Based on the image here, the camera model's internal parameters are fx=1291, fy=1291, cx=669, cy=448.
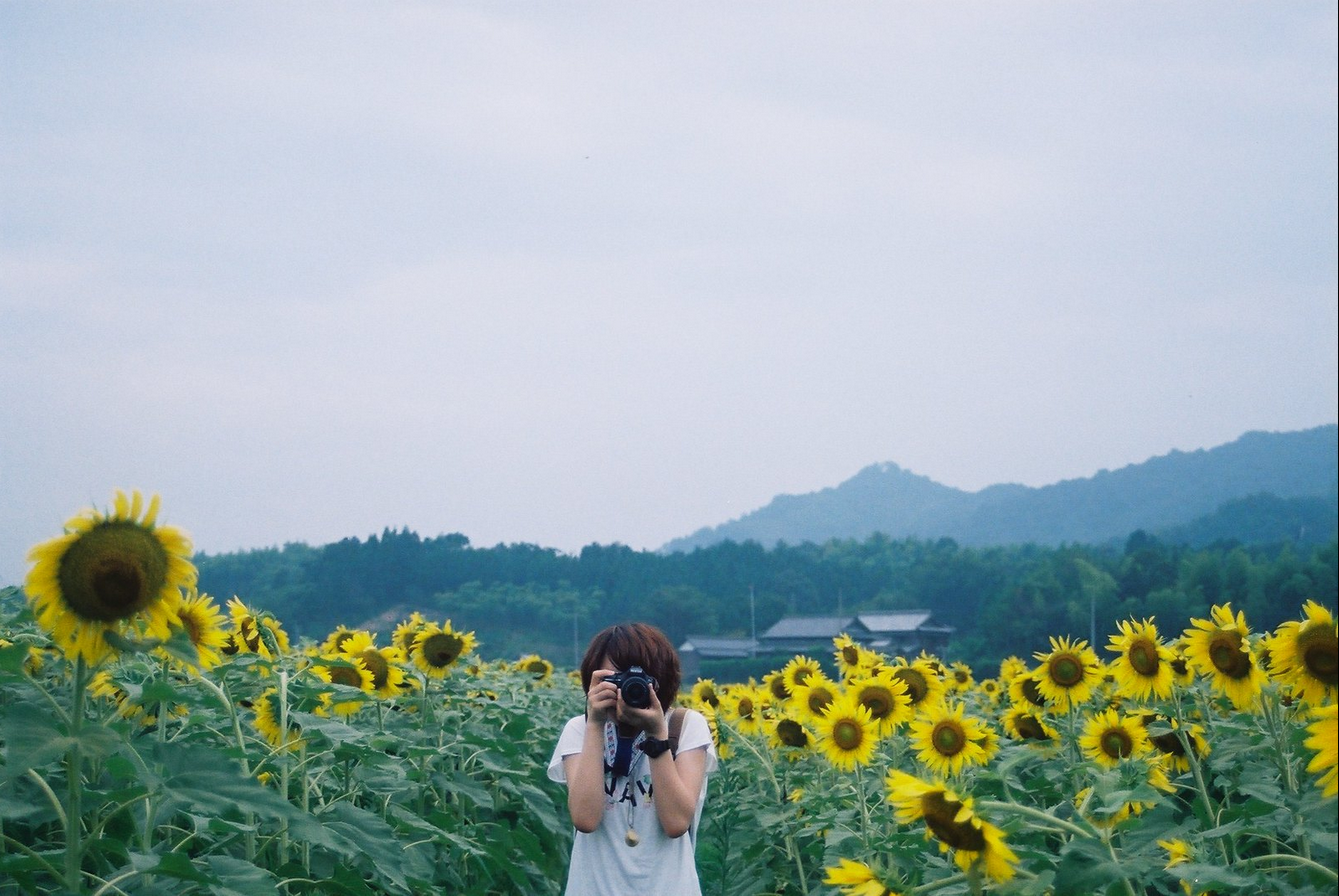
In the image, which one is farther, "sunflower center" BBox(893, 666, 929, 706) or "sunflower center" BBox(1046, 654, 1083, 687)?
"sunflower center" BBox(1046, 654, 1083, 687)

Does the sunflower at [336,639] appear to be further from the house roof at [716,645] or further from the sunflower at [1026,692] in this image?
the house roof at [716,645]

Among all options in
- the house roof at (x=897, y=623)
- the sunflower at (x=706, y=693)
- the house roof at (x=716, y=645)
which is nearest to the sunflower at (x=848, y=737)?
the sunflower at (x=706, y=693)

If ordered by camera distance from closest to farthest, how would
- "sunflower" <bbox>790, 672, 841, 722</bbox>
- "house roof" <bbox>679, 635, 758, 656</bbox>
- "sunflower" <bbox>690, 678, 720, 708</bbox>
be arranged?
"sunflower" <bbox>790, 672, 841, 722</bbox> < "sunflower" <bbox>690, 678, 720, 708</bbox> < "house roof" <bbox>679, 635, 758, 656</bbox>

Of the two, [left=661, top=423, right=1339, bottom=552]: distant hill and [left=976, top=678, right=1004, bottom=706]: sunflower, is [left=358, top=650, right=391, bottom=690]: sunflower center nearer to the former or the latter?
[left=976, top=678, right=1004, bottom=706]: sunflower

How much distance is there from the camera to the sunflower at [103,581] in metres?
2.55

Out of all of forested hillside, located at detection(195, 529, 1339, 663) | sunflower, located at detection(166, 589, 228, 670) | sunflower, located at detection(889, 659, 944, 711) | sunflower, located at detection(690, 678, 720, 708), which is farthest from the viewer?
forested hillside, located at detection(195, 529, 1339, 663)

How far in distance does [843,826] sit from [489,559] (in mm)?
22409

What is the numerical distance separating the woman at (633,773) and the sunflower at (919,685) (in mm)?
2099

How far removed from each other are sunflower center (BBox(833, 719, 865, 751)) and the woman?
1.33 m

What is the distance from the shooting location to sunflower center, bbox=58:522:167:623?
255 centimetres

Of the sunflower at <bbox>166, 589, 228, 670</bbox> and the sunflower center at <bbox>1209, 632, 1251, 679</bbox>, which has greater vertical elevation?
the sunflower at <bbox>166, 589, 228, 670</bbox>

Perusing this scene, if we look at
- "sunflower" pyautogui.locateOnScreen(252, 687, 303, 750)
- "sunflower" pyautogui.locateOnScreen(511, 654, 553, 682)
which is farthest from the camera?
"sunflower" pyautogui.locateOnScreen(511, 654, 553, 682)

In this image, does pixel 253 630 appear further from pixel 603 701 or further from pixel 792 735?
pixel 792 735

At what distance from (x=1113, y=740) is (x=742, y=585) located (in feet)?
165
